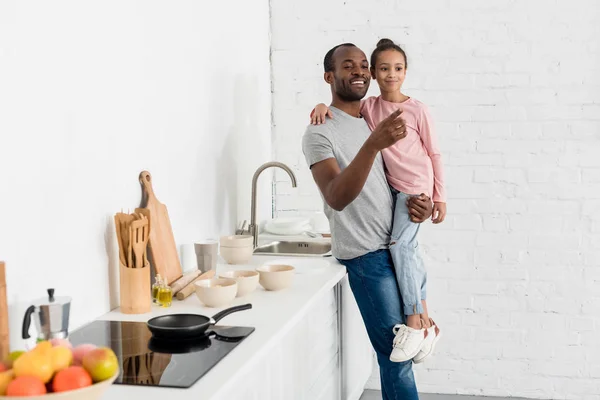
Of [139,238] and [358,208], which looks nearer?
[139,238]

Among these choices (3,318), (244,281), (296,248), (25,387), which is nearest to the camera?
(25,387)

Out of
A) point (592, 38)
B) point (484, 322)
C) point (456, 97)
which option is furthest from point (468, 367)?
point (592, 38)

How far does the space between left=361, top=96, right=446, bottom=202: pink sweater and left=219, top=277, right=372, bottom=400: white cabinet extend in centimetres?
55

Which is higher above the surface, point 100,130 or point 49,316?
point 100,130

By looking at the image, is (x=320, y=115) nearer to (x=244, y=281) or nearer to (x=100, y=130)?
(x=244, y=281)

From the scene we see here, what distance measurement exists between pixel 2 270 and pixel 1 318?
0.10 m

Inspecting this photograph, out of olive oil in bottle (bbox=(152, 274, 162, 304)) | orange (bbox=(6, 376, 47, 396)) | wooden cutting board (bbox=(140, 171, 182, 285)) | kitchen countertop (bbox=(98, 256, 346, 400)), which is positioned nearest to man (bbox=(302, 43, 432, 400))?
kitchen countertop (bbox=(98, 256, 346, 400))

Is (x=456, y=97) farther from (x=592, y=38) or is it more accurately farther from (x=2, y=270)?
(x=2, y=270)

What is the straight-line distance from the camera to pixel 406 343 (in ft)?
8.73

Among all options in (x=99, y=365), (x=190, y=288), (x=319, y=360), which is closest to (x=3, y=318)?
(x=99, y=365)

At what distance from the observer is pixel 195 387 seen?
1543 millimetres

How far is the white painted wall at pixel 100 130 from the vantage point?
5.70 ft

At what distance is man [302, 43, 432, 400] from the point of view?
2746mm

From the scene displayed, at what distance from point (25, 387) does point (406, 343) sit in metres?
1.69
